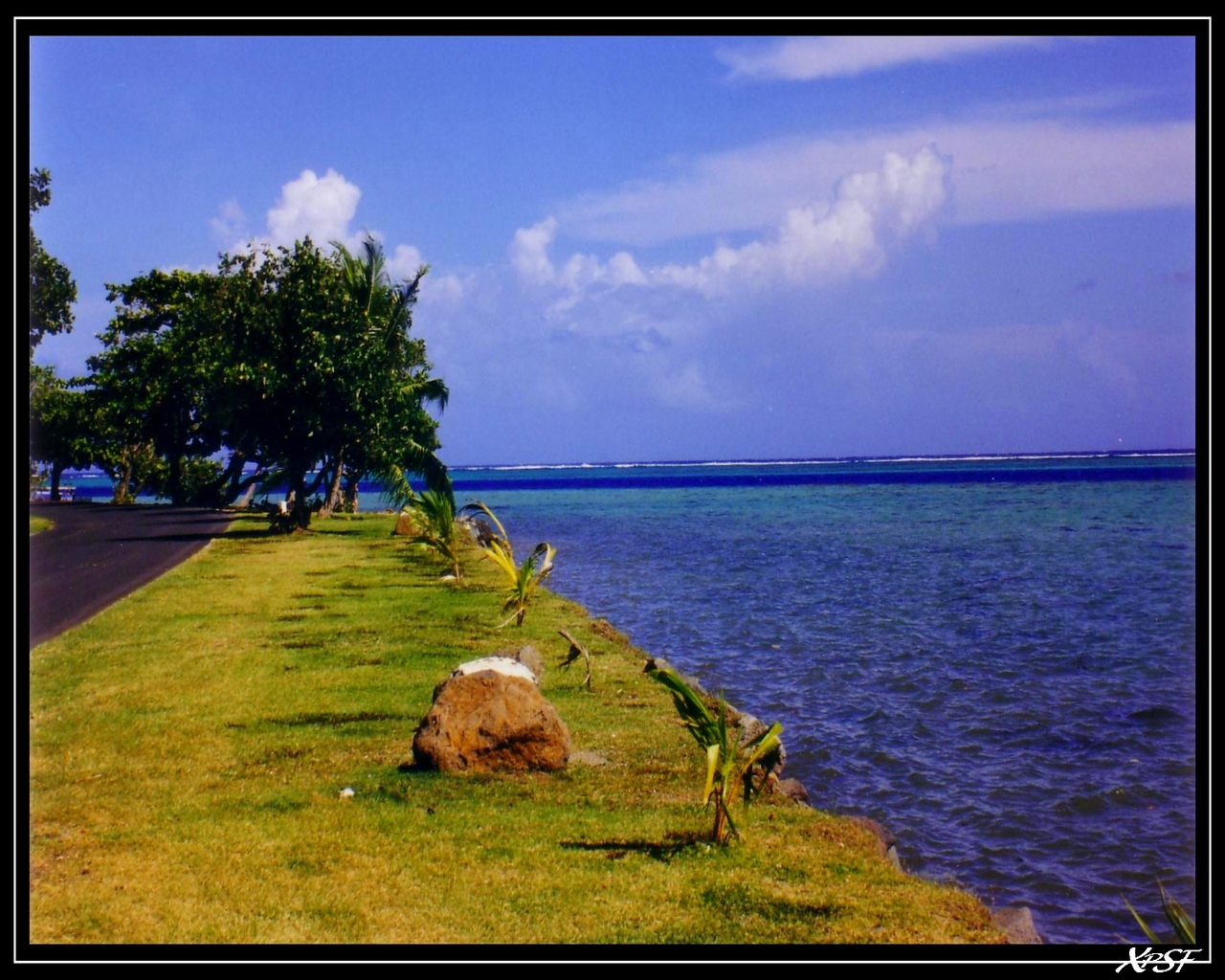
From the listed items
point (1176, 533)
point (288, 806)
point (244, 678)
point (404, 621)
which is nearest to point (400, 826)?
point (288, 806)

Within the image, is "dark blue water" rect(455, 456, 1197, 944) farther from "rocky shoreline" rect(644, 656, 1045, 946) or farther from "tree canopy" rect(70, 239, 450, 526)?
"tree canopy" rect(70, 239, 450, 526)

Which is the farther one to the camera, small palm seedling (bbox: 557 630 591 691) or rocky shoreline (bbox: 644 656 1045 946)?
small palm seedling (bbox: 557 630 591 691)

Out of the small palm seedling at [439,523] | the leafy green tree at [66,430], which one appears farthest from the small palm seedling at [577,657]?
the leafy green tree at [66,430]

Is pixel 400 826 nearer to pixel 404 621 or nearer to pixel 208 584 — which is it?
pixel 404 621

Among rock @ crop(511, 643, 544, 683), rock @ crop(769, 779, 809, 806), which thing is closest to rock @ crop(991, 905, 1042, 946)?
rock @ crop(769, 779, 809, 806)

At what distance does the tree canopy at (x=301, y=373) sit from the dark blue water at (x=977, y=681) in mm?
6644

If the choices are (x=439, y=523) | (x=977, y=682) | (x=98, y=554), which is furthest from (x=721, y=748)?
(x=98, y=554)

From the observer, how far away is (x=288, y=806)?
24.1 ft

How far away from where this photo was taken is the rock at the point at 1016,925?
6160mm

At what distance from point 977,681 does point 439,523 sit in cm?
1140

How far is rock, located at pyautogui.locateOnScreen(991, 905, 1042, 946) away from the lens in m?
6.16

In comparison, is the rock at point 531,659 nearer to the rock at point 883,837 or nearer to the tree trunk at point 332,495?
the rock at point 883,837

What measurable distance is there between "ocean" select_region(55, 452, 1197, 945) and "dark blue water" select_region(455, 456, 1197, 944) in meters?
0.04
